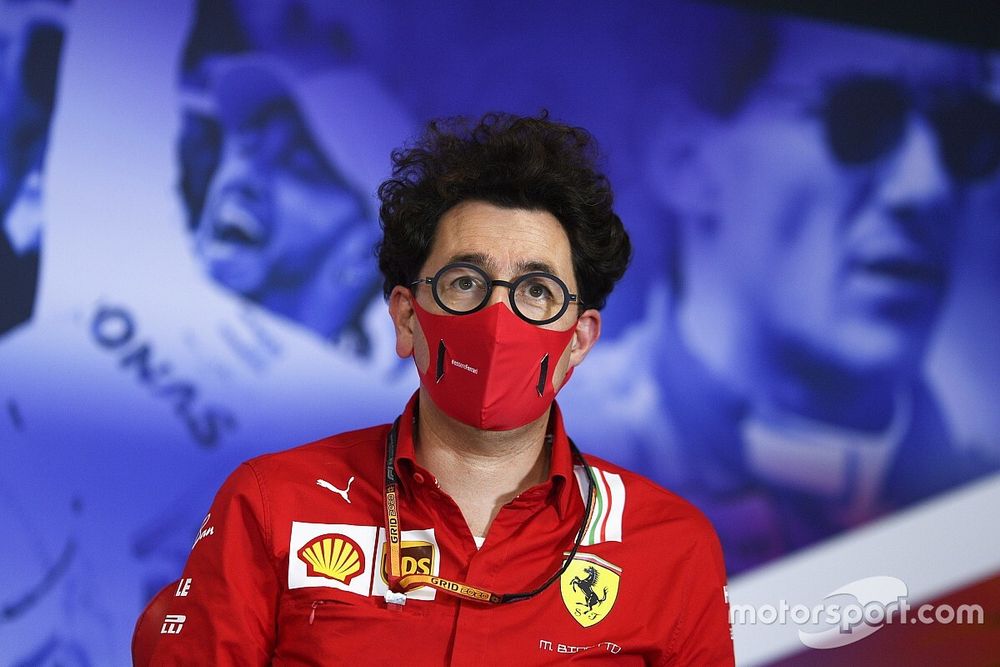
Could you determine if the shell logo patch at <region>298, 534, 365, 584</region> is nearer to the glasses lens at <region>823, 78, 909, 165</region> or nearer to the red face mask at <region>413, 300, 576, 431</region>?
the red face mask at <region>413, 300, 576, 431</region>

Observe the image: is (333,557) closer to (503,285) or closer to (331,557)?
(331,557)

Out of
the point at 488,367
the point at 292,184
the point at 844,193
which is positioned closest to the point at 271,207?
the point at 292,184

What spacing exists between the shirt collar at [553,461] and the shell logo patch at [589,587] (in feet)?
0.34

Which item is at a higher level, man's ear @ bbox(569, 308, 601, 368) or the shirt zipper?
man's ear @ bbox(569, 308, 601, 368)

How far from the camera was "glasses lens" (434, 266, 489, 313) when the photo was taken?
2.05 meters

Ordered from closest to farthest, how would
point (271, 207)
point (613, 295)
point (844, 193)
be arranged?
1. point (271, 207)
2. point (613, 295)
3. point (844, 193)

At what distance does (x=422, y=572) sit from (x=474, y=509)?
17 cm

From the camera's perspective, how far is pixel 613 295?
3.42 meters

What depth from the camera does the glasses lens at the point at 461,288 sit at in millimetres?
2055

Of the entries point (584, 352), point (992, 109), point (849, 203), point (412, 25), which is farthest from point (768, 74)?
point (584, 352)

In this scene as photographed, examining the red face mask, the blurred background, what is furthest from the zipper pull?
the blurred background

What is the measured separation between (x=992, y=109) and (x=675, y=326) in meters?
1.22

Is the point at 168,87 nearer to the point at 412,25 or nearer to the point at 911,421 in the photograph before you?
the point at 412,25

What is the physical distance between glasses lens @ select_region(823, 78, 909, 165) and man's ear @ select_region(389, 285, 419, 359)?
187cm
